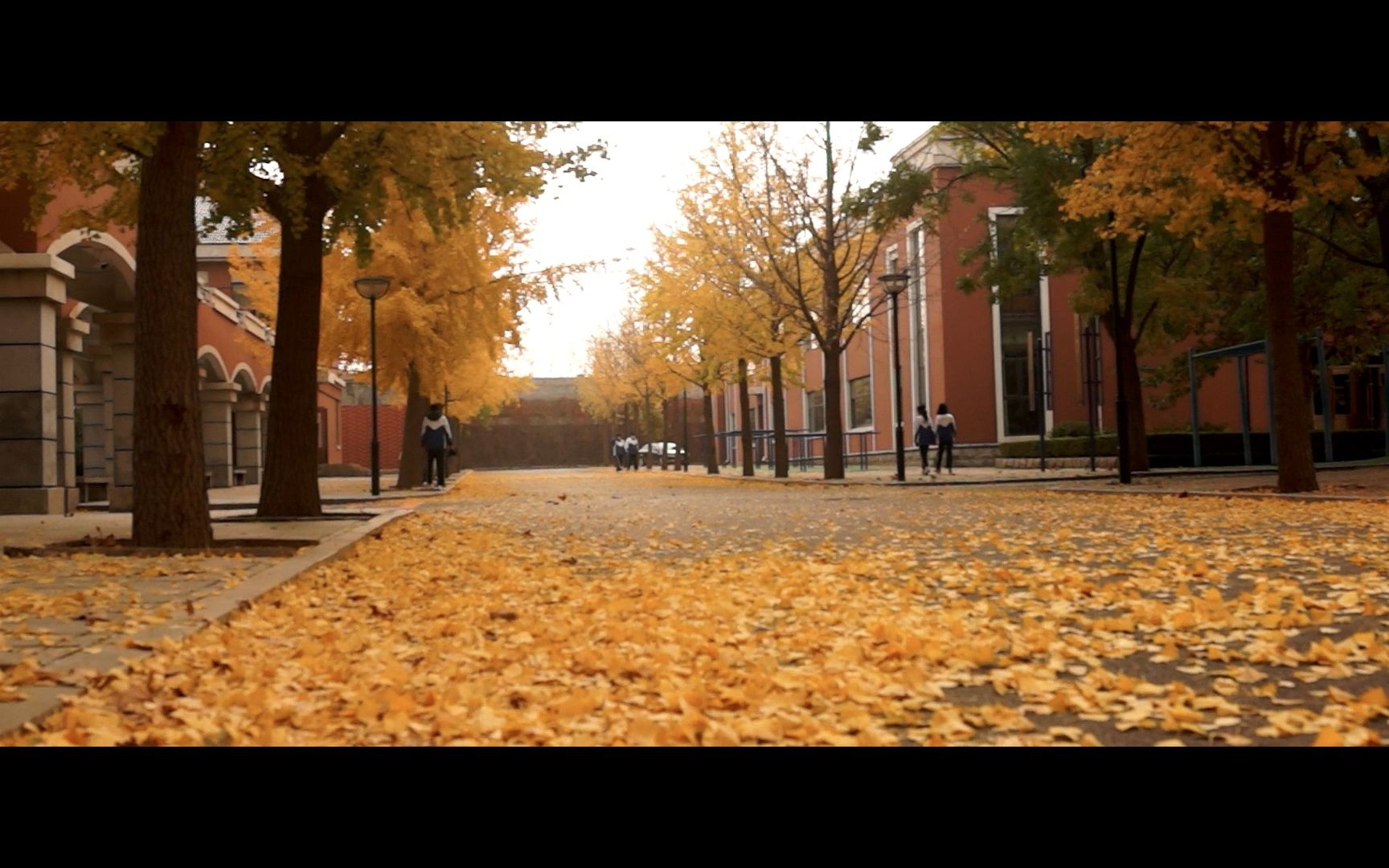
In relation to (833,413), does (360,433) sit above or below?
above

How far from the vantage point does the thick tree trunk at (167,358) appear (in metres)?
10.6

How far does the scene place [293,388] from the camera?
48.4ft

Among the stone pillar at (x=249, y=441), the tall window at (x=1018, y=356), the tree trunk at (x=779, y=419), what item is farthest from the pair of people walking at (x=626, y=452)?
the tree trunk at (x=779, y=419)

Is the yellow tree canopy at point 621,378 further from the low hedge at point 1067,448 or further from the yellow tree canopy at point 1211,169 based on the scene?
the yellow tree canopy at point 1211,169

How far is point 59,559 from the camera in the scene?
1023 cm

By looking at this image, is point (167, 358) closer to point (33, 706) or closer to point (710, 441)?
point (33, 706)

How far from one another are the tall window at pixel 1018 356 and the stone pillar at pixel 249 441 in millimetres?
22626

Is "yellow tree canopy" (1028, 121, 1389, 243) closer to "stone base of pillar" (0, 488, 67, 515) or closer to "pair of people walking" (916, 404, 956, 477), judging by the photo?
"pair of people walking" (916, 404, 956, 477)

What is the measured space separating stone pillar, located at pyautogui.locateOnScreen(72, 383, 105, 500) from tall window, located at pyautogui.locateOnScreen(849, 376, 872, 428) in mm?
24069

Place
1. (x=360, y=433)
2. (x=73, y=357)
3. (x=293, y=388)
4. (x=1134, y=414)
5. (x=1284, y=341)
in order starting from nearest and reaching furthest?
(x=293, y=388), (x=1284, y=341), (x=1134, y=414), (x=73, y=357), (x=360, y=433)

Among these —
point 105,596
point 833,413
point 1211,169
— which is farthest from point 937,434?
point 105,596

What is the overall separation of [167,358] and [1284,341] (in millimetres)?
12652

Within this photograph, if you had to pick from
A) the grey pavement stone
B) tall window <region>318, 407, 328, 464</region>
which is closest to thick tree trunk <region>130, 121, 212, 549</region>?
the grey pavement stone

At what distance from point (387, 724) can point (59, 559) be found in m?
7.28
